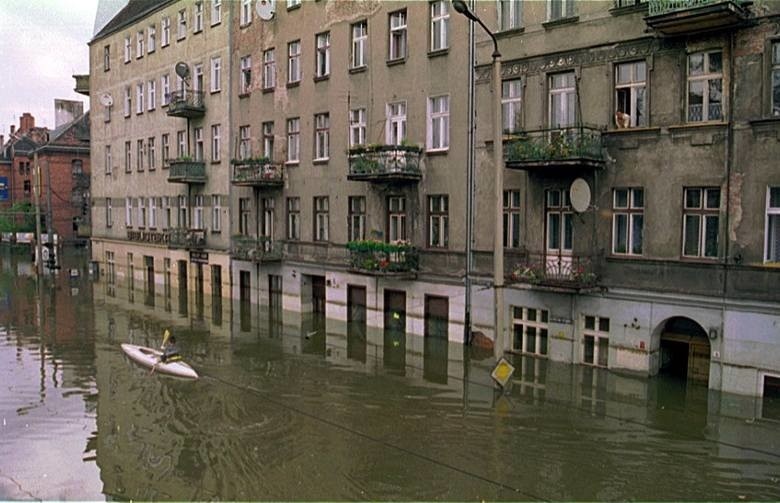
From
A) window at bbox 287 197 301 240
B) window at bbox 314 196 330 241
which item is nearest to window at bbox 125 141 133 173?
window at bbox 287 197 301 240

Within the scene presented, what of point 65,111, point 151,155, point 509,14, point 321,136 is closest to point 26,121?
point 65,111

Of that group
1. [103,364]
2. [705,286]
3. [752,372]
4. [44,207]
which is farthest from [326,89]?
[44,207]

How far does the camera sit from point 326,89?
27.4 metres

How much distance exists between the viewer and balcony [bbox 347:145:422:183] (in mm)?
22859

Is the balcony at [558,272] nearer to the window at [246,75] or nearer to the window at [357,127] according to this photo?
the window at [357,127]

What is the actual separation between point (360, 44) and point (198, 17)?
46.8ft

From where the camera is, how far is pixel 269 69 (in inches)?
1216

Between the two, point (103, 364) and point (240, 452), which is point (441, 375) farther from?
point (103, 364)

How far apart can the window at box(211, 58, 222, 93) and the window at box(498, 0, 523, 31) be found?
1779 cm

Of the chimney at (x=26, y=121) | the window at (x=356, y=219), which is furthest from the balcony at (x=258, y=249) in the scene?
the chimney at (x=26, y=121)

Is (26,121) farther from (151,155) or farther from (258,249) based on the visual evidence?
(258,249)

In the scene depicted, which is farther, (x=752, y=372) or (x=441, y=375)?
(x=441, y=375)

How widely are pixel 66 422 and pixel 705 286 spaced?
1471cm

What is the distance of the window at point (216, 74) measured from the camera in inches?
1350
